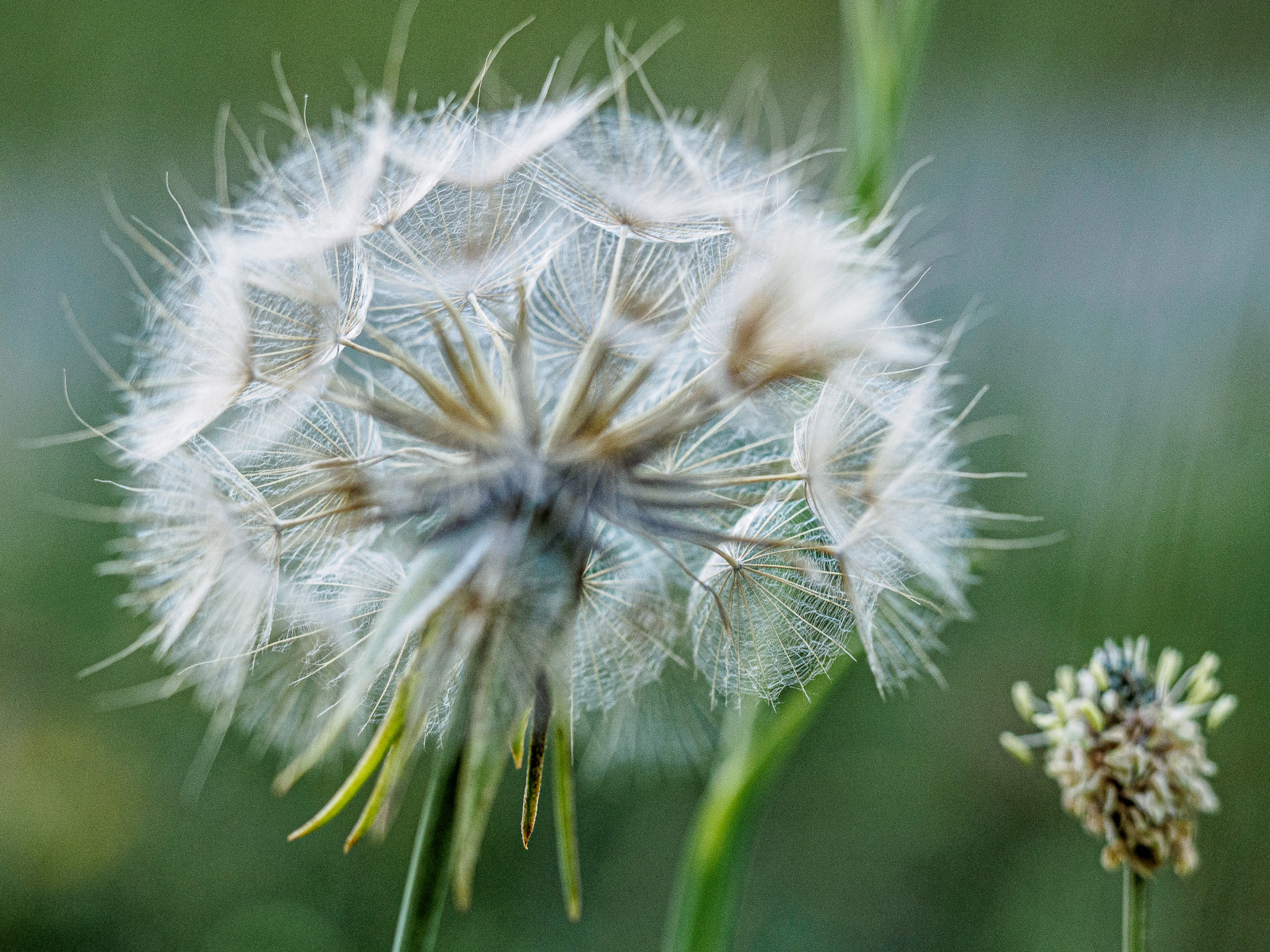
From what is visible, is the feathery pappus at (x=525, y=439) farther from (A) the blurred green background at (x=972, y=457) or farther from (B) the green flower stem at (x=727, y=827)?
(A) the blurred green background at (x=972, y=457)

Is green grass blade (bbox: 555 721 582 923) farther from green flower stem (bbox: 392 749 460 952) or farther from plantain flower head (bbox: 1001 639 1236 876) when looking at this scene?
plantain flower head (bbox: 1001 639 1236 876)

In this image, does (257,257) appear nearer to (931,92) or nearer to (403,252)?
(403,252)

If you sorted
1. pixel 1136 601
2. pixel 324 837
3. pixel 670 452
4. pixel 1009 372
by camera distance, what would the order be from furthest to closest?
pixel 324 837
pixel 1009 372
pixel 1136 601
pixel 670 452

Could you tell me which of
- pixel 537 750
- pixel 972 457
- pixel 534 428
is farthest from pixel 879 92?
pixel 972 457

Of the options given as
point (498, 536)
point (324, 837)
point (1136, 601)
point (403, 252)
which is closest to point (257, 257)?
point (403, 252)

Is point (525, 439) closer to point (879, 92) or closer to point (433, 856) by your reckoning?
point (433, 856)

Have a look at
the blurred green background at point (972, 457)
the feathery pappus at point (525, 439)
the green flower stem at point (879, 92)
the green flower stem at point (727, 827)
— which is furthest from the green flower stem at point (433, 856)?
the blurred green background at point (972, 457)
